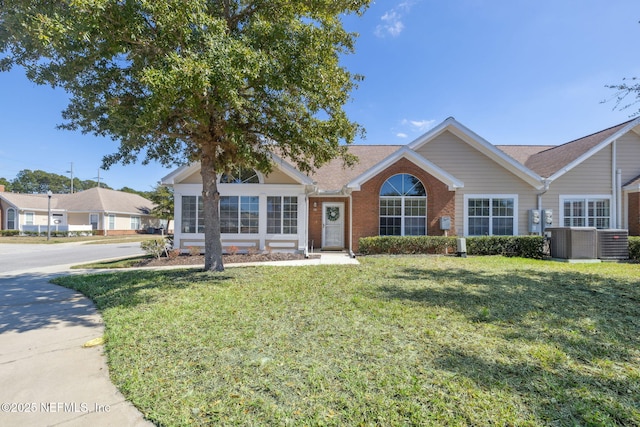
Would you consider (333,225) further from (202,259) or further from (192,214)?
(192,214)

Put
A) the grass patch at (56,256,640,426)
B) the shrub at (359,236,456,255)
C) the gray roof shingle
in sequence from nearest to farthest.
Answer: the grass patch at (56,256,640,426)
the shrub at (359,236,456,255)
the gray roof shingle

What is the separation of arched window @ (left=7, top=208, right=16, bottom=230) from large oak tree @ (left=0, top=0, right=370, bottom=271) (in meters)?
36.3

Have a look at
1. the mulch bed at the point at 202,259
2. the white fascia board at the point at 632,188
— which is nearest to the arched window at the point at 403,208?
the mulch bed at the point at 202,259

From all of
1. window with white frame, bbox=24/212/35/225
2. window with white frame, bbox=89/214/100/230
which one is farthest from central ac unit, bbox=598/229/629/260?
window with white frame, bbox=24/212/35/225

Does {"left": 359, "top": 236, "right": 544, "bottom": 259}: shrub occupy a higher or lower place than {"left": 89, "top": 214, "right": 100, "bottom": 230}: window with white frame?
lower

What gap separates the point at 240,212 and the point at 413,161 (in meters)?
8.38

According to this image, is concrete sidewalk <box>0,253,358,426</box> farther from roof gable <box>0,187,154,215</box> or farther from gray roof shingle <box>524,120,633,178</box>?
roof gable <box>0,187,154,215</box>

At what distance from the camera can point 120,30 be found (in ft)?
20.2

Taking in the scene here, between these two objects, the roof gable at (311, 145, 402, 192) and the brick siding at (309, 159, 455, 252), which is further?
the roof gable at (311, 145, 402, 192)

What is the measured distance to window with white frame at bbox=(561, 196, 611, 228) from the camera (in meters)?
14.3

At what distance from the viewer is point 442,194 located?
13531 mm

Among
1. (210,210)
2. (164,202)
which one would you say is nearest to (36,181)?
(164,202)

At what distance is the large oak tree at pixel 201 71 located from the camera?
19.2ft

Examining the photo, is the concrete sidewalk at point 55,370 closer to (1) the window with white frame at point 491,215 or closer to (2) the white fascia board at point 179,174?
(2) the white fascia board at point 179,174
